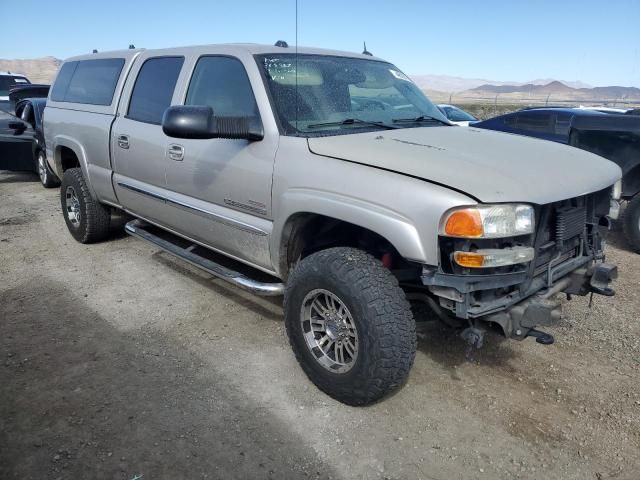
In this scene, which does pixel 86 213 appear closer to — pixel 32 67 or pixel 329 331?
pixel 329 331

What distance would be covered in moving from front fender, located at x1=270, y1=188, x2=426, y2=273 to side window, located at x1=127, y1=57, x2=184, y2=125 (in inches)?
62.3

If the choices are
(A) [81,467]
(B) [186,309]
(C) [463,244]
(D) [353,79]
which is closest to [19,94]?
(B) [186,309]

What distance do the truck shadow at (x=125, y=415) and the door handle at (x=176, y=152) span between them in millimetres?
1296

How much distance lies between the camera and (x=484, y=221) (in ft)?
7.67

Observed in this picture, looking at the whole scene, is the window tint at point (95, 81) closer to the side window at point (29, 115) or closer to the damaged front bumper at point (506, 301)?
the side window at point (29, 115)

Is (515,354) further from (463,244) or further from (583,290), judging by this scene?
(463,244)

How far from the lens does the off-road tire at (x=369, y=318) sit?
2564 mm

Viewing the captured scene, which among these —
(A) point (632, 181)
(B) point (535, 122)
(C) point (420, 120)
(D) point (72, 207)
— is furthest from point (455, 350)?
(B) point (535, 122)

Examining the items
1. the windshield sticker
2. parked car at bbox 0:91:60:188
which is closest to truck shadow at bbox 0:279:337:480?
the windshield sticker

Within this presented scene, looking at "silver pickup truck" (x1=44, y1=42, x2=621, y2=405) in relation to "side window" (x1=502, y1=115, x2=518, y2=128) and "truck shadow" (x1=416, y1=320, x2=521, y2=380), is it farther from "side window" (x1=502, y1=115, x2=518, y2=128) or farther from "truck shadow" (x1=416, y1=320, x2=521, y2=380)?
"side window" (x1=502, y1=115, x2=518, y2=128)

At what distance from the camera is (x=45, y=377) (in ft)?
10.3

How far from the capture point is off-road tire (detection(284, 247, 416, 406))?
256 cm

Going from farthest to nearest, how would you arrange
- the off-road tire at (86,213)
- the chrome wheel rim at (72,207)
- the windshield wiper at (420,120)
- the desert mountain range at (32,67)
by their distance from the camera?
1. the desert mountain range at (32,67)
2. the chrome wheel rim at (72,207)
3. the off-road tire at (86,213)
4. the windshield wiper at (420,120)

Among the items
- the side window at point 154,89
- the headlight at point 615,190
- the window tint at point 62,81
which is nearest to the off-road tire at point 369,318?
the headlight at point 615,190
